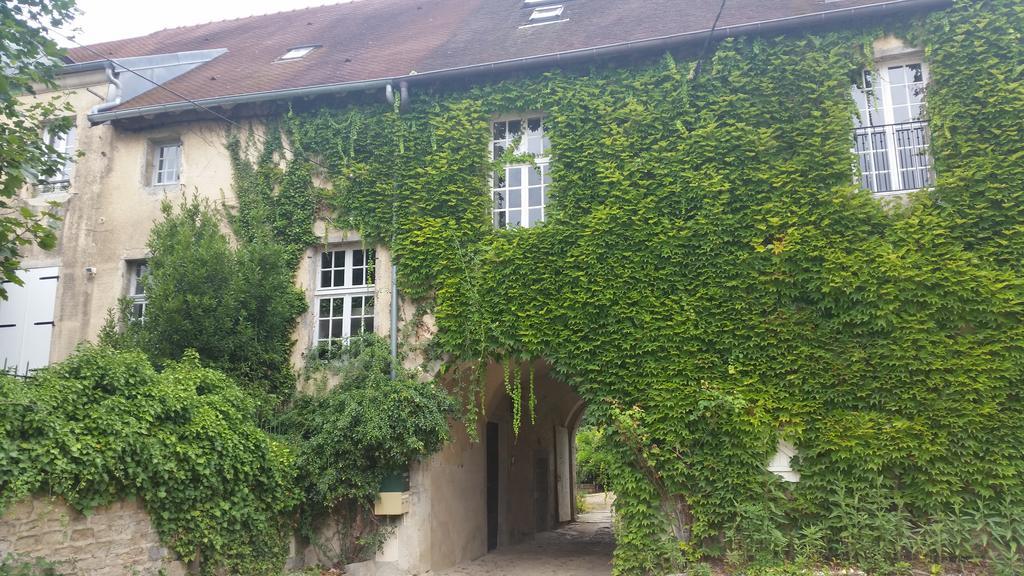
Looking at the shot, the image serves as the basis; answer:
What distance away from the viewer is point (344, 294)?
10203mm

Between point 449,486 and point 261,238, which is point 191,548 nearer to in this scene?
point 449,486

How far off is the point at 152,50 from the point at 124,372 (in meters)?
9.94

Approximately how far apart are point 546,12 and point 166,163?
251 inches

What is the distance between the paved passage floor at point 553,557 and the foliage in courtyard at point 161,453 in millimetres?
2698

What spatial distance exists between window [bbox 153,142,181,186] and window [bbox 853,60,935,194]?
369 inches

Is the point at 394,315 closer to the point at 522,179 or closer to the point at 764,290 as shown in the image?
the point at 522,179

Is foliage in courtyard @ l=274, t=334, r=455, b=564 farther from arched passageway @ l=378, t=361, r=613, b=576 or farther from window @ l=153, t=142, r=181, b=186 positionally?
window @ l=153, t=142, r=181, b=186

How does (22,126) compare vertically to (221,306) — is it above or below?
above

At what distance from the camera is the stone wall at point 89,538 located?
230 inches

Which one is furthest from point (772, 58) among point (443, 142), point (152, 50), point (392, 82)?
point (152, 50)

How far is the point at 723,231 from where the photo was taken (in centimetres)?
874

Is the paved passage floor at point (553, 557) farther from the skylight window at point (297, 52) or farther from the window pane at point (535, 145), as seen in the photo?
the skylight window at point (297, 52)

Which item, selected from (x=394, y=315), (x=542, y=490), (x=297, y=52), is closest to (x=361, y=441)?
(x=394, y=315)

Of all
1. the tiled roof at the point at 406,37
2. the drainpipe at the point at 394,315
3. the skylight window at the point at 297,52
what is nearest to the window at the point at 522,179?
the tiled roof at the point at 406,37
